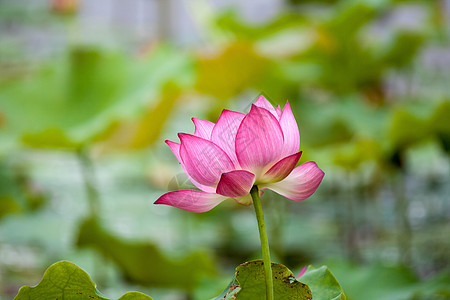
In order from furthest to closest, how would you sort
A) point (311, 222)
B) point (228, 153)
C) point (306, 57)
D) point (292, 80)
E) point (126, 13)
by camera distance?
1. point (126, 13)
2. point (311, 222)
3. point (306, 57)
4. point (292, 80)
5. point (228, 153)

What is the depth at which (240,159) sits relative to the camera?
10.5 inches

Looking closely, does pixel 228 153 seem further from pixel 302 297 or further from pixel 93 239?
pixel 93 239

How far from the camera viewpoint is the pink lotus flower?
0.26 metres

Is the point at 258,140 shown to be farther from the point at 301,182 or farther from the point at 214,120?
the point at 214,120

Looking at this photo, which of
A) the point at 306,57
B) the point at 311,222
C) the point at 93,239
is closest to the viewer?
the point at 93,239

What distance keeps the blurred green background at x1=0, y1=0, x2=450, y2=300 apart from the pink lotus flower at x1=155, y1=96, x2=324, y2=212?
432 millimetres

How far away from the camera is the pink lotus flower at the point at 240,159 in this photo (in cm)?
26

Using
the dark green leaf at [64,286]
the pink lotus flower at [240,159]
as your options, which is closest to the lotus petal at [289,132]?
the pink lotus flower at [240,159]

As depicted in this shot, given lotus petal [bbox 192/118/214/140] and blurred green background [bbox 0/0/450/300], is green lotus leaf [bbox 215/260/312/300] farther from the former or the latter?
blurred green background [bbox 0/0/450/300]

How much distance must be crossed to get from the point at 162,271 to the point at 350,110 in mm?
672

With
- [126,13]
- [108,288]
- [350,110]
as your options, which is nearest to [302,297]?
[108,288]

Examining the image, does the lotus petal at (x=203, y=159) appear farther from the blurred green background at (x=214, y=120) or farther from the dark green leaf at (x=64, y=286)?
the blurred green background at (x=214, y=120)

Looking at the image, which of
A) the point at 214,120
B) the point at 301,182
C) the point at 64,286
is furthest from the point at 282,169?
the point at 214,120

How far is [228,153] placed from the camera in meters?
0.27
